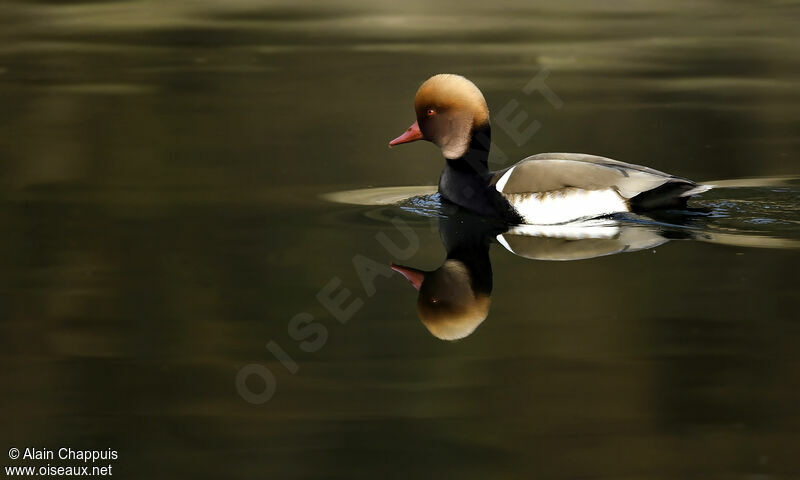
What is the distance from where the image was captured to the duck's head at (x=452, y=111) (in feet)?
29.5

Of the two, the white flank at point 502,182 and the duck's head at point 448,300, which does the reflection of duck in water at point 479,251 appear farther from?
the white flank at point 502,182

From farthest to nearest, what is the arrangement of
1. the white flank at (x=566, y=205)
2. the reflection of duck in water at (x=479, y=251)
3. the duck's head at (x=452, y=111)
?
the duck's head at (x=452, y=111) → the white flank at (x=566, y=205) → the reflection of duck in water at (x=479, y=251)

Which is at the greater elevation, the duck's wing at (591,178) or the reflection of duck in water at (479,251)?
the duck's wing at (591,178)

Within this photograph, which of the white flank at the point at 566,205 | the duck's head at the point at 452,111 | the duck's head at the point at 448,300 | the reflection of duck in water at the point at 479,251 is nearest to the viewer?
the duck's head at the point at 448,300

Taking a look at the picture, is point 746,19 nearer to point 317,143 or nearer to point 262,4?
point 262,4

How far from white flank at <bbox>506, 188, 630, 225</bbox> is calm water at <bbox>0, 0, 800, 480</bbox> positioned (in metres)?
0.24

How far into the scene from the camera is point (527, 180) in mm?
8383

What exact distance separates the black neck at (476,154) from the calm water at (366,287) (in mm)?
378

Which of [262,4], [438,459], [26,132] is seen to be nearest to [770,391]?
[438,459]

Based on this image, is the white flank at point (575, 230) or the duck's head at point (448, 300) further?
the white flank at point (575, 230)

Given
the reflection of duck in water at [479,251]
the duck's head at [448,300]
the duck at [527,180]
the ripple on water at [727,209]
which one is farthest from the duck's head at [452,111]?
the duck's head at [448,300]

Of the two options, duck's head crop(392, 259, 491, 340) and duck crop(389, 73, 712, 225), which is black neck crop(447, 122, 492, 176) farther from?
duck's head crop(392, 259, 491, 340)

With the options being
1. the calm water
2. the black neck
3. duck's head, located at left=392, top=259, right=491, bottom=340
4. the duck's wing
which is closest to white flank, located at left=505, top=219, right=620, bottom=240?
Answer: the calm water

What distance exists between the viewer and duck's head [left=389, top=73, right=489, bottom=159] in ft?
29.5
